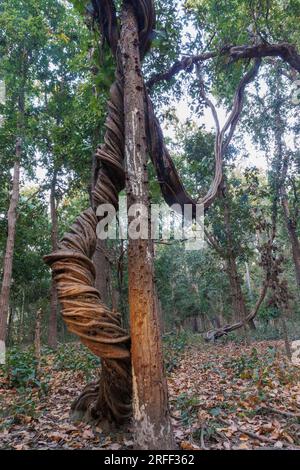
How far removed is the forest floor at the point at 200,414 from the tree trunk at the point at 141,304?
58 centimetres

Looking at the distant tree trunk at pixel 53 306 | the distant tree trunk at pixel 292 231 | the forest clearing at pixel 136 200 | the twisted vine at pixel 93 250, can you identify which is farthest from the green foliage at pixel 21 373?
the distant tree trunk at pixel 292 231

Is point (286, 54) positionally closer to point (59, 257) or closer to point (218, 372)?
point (59, 257)

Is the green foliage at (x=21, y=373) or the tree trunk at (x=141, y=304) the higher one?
the tree trunk at (x=141, y=304)

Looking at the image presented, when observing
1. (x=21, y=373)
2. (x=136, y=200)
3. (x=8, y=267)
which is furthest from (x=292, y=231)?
(x=136, y=200)

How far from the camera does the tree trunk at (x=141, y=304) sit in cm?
217

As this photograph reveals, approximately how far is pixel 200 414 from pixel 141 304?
143 cm

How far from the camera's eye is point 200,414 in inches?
121

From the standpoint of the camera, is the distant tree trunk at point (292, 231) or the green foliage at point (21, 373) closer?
the green foliage at point (21, 373)

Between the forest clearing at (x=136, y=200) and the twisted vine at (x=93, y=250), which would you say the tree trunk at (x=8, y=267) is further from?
the twisted vine at (x=93, y=250)

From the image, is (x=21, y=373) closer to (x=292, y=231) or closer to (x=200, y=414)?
(x=200, y=414)

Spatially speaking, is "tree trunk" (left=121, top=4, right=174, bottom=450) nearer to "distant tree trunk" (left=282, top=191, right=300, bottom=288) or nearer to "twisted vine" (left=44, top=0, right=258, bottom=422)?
"twisted vine" (left=44, top=0, right=258, bottom=422)

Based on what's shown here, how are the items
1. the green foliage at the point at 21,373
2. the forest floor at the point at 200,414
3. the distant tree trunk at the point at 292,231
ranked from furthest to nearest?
the distant tree trunk at the point at 292,231
the green foliage at the point at 21,373
the forest floor at the point at 200,414

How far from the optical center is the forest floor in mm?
2795
